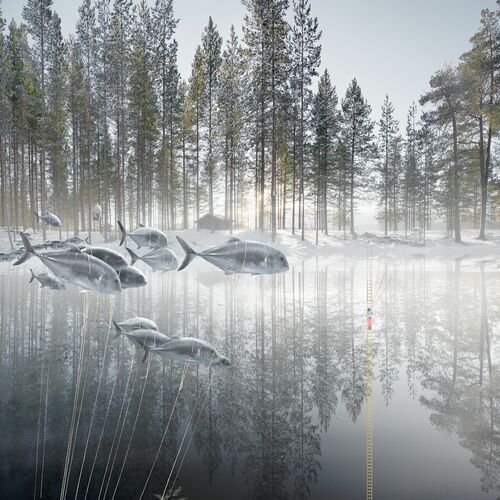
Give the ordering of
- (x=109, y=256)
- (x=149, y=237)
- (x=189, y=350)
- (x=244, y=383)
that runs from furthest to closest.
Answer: (x=149, y=237) → (x=244, y=383) → (x=189, y=350) → (x=109, y=256)

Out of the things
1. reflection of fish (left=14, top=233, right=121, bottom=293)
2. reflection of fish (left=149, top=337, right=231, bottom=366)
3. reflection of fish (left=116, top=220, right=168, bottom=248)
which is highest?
reflection of fish (left=116, top=220, right=168, bottom=248)

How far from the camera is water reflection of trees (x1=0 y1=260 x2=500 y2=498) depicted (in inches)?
135

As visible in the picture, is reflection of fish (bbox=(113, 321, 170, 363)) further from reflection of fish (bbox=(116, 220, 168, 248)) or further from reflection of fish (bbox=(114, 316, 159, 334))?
reflection of fish (bbox=(116, 220, 168, 248))

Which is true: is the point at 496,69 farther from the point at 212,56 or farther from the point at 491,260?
the point at 212,56

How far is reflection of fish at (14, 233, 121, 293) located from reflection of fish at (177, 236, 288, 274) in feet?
3.86

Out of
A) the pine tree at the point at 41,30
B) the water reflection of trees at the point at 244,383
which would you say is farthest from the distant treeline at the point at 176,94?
the water reflection of trees at the point at 244,383

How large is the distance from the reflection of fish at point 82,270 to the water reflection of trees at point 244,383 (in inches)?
64.1

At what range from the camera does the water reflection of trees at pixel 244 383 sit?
343 cm

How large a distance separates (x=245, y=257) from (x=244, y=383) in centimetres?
185

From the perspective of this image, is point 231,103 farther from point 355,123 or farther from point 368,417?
point 368,417

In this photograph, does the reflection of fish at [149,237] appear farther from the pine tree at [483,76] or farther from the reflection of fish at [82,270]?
the pine tree at [483,76]

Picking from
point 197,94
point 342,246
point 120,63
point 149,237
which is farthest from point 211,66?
point 149,237

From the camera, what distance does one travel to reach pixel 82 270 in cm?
350

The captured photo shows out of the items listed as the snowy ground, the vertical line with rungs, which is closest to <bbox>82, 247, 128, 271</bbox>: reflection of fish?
the vertical line with rungs
